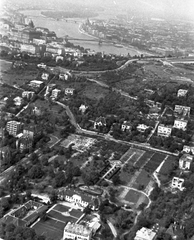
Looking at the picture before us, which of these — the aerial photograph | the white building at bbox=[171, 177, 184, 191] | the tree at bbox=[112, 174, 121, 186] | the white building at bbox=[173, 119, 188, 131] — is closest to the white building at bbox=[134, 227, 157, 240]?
the aerial photograph

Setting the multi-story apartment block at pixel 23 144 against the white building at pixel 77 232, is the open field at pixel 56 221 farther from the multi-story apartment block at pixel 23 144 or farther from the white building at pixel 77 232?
the multi-story apartment block at pixel 23 144

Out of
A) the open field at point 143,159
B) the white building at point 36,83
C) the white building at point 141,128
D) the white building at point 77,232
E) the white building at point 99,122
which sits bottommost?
the open field at point 143,159

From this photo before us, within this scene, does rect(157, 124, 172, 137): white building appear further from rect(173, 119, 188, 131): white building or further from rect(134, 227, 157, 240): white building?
rect(134, 227, 157, 240): white building

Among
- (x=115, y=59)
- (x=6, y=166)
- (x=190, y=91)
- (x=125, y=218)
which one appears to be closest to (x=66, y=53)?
(x=115, y=59)

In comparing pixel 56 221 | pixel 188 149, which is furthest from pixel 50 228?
pixel 188 149

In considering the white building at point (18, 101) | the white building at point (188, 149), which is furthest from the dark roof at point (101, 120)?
the white building at point (18, 101)

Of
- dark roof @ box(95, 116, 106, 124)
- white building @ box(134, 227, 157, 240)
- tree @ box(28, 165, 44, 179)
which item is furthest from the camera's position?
dark roof @ box(95, 116, 106, 124)

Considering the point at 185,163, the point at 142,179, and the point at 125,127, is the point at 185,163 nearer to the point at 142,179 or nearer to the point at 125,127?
the point at 142,179
